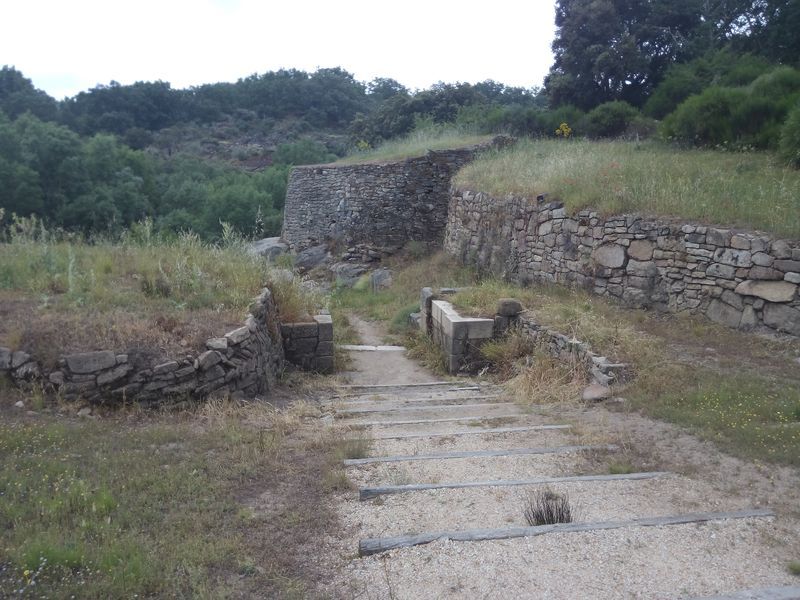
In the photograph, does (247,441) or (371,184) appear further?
(371,184)

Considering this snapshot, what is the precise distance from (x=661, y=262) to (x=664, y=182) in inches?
72.8

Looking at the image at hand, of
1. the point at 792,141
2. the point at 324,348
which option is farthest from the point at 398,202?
the point at 792,141

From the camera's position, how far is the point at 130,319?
Answer: 6.17m

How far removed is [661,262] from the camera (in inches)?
343

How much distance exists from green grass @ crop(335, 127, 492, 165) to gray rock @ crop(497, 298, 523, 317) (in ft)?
35.6

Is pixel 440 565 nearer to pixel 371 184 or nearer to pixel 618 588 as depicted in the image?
pixel 618 588

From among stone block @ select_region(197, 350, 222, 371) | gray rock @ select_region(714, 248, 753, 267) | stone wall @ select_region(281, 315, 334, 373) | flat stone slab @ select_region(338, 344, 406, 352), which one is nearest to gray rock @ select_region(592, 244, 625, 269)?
gray rock @ select_region(714, 248, 753, 267)

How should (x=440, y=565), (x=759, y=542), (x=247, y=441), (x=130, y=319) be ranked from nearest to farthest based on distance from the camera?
(x=440, y=565), (x=759, y=542), (x=247, y=441), (x=130, y=319)

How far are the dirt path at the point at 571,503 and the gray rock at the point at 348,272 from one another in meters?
11.7

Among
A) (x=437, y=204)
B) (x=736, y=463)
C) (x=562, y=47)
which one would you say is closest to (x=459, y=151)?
(x=437, y=204)

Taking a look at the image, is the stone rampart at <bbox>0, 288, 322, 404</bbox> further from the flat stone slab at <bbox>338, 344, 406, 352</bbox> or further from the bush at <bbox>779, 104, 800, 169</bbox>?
the bush at <bbox>779, 104, 800, 169</bbox>

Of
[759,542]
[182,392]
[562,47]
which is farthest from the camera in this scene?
[562,47]

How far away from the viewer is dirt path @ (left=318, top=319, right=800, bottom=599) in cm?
Result: 293

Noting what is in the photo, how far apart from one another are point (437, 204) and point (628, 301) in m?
10.5
